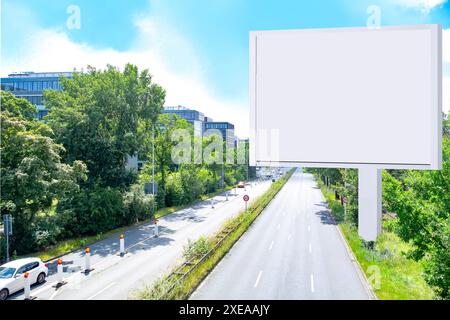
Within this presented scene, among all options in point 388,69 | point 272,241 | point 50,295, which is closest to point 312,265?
point 272,241

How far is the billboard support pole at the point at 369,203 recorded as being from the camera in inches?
173

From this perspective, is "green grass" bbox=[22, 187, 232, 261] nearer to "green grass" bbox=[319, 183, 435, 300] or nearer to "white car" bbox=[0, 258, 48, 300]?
"white car" bbox=[0, 258, 48, 300]

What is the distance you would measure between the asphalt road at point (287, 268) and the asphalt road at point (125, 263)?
11.7 ft

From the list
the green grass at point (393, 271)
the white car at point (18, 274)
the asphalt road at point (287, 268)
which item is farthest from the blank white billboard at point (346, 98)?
the white car at point (18, 274)

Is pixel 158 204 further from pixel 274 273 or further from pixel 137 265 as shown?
pixel 274 273

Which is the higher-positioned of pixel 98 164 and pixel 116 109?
pixel 116 109

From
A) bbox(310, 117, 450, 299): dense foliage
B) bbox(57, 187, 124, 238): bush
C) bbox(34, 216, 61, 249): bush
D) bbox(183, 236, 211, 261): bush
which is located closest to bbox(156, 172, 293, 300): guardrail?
bbox(183, 236, 211, 261): bush

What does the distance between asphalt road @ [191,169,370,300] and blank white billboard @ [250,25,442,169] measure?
9074mm

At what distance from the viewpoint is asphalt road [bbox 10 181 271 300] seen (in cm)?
1344

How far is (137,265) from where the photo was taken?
17.0 m

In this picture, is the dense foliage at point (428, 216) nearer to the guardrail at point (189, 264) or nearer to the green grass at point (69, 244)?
the guardrail at point (189, 264)

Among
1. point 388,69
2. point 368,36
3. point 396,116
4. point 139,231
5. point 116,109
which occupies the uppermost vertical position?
point 116,109

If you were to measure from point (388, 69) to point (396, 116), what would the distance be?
72 centimetres

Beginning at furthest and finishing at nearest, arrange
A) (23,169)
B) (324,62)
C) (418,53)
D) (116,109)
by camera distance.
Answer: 1. (116,109)
2. (23,169)
3. (324,62)
4. (418,53)
